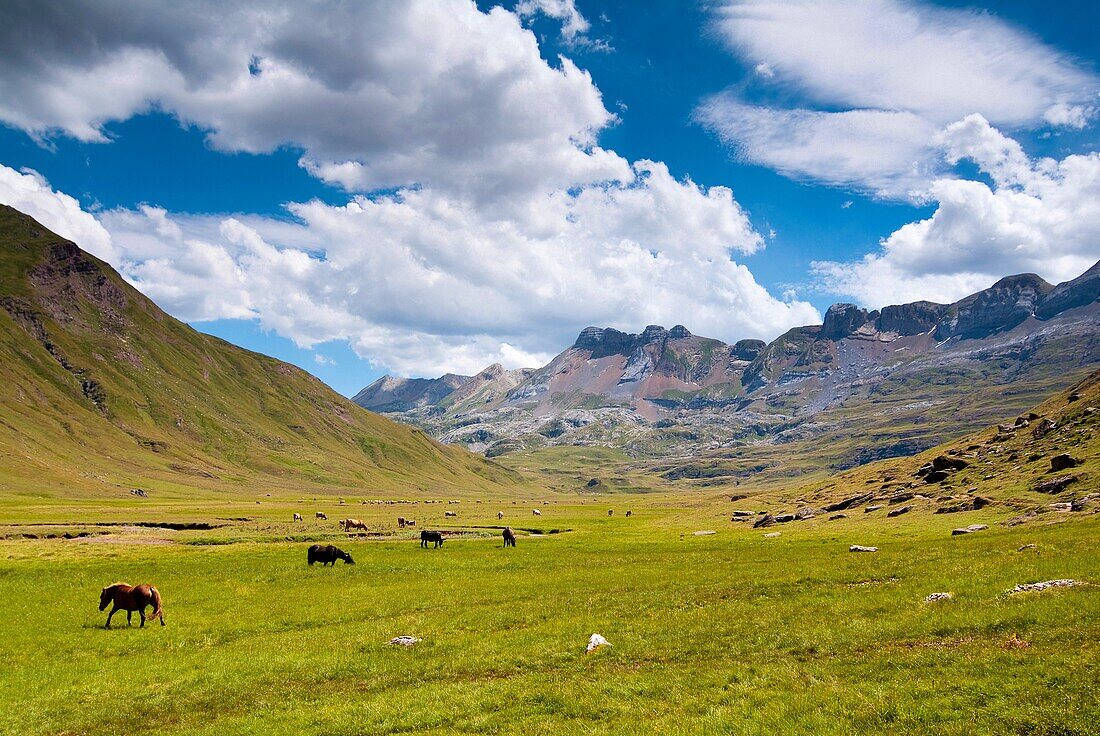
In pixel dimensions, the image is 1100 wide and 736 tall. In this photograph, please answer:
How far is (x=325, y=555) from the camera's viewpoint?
5681 cm

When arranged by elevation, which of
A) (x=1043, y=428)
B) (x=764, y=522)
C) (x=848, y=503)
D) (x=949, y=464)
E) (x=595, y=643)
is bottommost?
(x=764, y=522)

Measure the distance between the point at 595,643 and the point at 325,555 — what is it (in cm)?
4028

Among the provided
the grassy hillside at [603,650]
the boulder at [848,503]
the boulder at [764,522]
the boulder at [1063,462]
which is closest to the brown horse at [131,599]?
the grassy hillside at [603,650]

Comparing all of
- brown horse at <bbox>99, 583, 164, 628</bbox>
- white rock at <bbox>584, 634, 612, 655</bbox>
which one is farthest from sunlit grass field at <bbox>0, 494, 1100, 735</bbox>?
brown horse at <bbox>99, 583, 164, 628</bbox>

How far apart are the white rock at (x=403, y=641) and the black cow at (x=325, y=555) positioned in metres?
31.2

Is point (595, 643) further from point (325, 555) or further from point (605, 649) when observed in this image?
point (325, 555)

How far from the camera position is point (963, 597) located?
24.6 meters

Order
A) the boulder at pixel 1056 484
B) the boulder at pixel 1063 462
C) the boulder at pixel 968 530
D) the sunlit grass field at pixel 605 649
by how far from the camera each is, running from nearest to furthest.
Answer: the sunlit grass field at pixel 605 649 → the boulder at pixel 968 530 → the boulder at pixel 1056 484 → the boulder at pixel 1063 462

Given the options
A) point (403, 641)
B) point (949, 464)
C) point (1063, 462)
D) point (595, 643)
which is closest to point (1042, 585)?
point (595, 643)

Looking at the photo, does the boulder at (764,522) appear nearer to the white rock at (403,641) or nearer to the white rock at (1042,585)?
the white rock at (1042,585)

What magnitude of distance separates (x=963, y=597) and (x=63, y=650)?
4251 centimetres

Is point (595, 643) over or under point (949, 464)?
Result: under

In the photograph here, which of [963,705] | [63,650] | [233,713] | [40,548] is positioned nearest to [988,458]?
[963,705]

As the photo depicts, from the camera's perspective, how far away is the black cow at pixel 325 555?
56688 mm
